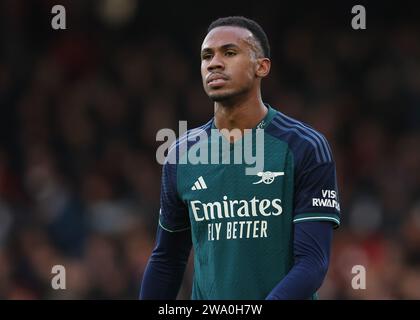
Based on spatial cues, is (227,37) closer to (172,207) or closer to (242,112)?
(242,112)

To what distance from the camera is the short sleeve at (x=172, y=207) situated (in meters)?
4.98

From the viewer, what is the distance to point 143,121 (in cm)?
1160

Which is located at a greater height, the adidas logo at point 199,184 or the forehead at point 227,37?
the forehead at point 227,37

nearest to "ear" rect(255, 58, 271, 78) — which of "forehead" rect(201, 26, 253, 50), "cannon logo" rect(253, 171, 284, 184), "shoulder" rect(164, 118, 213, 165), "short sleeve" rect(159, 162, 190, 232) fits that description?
"forehead" rect(201, 26, 253, 50)

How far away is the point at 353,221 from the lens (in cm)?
963

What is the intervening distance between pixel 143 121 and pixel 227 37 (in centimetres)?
685

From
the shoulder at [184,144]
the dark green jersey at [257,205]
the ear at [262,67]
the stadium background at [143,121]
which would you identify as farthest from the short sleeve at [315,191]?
the stadium background at [143,121]

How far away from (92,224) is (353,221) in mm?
2468

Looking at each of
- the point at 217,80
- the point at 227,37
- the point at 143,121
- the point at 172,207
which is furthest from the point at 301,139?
the point at 143,121

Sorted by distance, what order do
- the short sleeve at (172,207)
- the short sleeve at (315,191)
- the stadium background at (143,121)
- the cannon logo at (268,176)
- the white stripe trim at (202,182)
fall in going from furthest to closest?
the stadium background at (143,121) → the short sleeve at (172,207) → the white stripe trim at (202,182) → the cannon logo at (268,176) → the short sleeve at (315,191)

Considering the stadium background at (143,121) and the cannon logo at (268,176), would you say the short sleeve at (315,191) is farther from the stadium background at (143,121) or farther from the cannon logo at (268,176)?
the stadium background at (143,121)

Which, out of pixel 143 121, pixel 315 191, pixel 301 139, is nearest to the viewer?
pixel 315 191

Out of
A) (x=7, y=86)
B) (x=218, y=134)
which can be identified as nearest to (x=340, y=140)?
(x=7, y=86)

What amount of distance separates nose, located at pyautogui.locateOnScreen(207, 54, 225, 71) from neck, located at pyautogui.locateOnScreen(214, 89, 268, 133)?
0.18m
